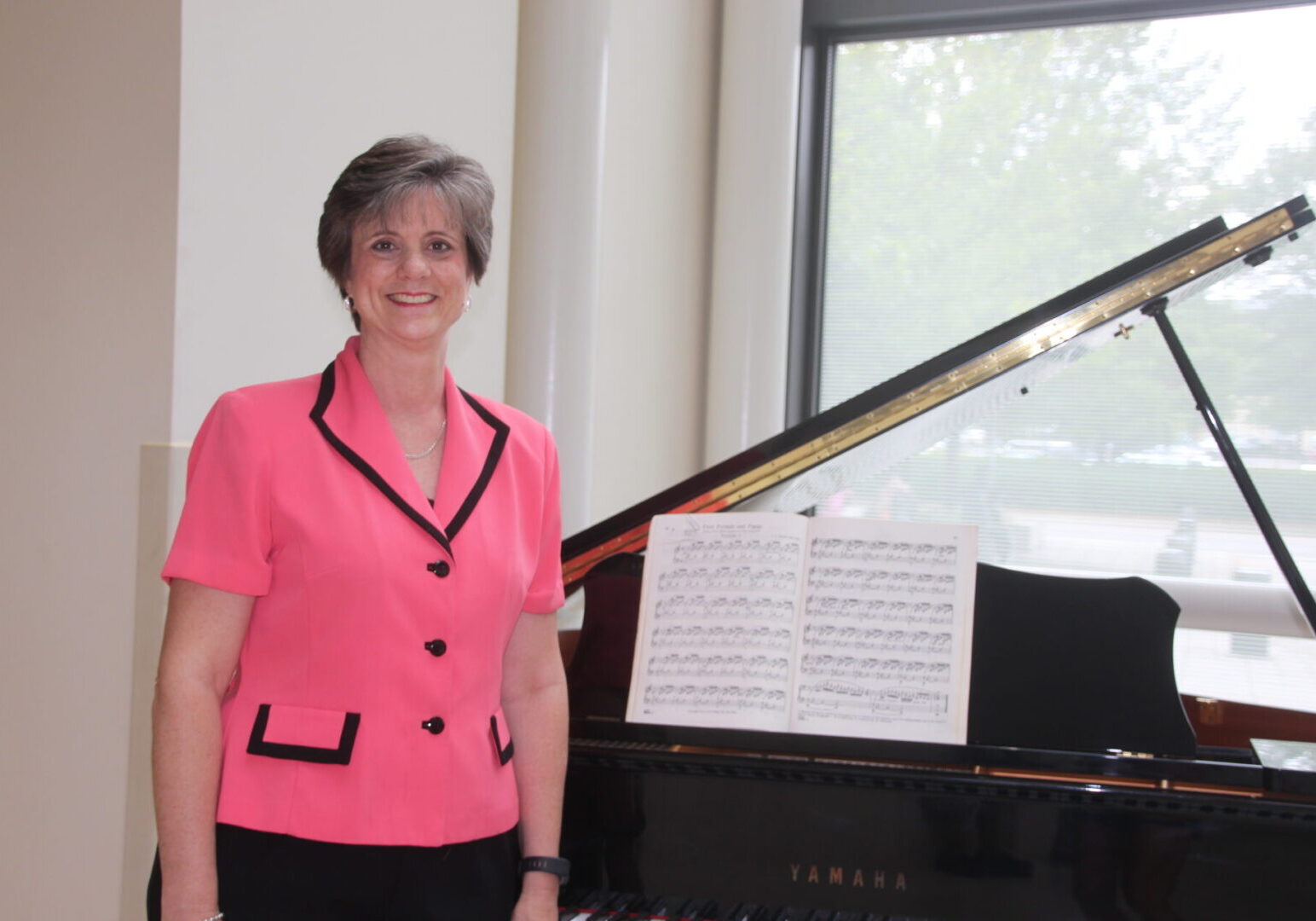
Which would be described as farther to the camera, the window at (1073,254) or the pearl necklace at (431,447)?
the window at (1073,254)

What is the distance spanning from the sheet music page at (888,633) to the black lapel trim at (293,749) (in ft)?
2.50

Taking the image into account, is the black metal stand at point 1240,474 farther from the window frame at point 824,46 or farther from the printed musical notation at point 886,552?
the window frame at point 824,46

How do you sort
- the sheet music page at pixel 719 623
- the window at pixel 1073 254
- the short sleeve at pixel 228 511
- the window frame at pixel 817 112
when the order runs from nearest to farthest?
the short sleeve at pixel 228 511 → the sheet music page at pixel 719 623 → the window at pixel 1073 254 → the window frame at pixel 817 112

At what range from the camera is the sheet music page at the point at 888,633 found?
1.90 metres

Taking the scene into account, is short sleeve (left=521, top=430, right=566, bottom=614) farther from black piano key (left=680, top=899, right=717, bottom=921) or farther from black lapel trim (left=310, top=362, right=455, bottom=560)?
black piano key (left=680, top=899, right=717, bottom=921)

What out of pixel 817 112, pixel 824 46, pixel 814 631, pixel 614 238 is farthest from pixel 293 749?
pixel 824 46

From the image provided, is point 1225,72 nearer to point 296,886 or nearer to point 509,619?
point 509,619

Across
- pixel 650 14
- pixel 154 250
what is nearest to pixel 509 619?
pixel 154 250

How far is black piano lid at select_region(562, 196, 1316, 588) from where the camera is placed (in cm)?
224

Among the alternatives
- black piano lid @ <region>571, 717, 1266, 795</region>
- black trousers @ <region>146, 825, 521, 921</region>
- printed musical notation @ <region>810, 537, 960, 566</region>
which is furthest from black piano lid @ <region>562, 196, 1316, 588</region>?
black trousers @ <region>146, 825, 521, 921</region>

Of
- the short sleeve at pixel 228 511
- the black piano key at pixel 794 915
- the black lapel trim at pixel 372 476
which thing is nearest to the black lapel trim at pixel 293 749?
the short sleeve at pixel 228 511

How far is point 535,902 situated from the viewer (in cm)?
161

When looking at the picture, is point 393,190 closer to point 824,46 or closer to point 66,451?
point 66,451

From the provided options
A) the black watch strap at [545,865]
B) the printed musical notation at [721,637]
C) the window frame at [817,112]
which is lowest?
the black watch strap at [545,865]
